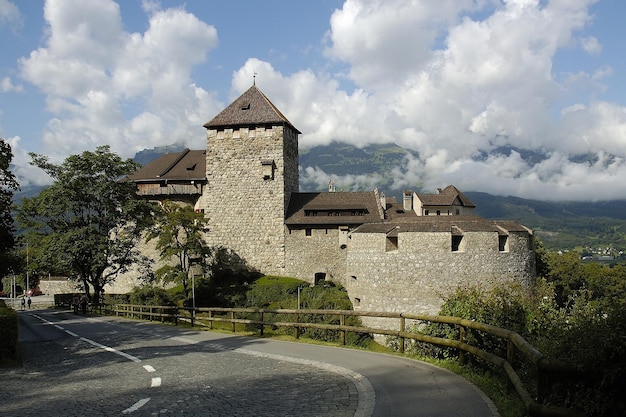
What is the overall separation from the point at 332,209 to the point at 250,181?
6.82m

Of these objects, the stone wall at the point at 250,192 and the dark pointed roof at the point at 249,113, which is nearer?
the stone wall at the point at 250,192

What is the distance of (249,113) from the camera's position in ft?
143

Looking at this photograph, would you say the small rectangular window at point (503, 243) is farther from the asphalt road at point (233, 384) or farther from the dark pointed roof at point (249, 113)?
the dark pointed roof at point (249, 113)

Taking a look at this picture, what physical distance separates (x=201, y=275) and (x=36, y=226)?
41.2ft

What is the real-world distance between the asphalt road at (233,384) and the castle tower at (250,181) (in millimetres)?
28737

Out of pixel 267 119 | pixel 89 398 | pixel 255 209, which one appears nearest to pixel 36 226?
pixel 255 209

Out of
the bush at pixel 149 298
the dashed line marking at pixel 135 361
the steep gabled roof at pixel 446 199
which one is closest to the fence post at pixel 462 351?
the dashed line marking at pixel 135 361

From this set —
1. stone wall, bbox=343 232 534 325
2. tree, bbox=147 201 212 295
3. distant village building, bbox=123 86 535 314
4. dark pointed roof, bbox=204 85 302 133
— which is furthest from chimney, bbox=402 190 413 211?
stone wall, bbox=343 232 534 325

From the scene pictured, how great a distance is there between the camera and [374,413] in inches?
257

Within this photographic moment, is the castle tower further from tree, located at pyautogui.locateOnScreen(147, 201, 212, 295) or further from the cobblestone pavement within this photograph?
the cobblestone pavement

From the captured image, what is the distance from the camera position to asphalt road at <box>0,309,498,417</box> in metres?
7.00

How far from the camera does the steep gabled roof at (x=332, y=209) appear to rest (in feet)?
136

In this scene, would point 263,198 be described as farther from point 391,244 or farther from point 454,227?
point 454,227

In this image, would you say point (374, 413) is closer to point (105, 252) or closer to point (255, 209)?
point (105, 252)
